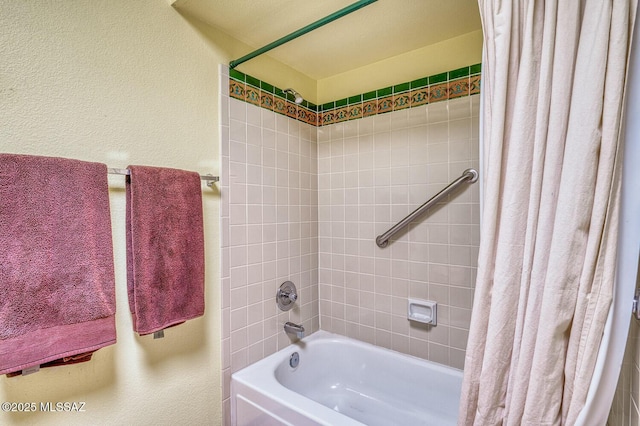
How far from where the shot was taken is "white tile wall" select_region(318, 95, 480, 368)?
1.59 meters

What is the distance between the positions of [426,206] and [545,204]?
0.87 metres

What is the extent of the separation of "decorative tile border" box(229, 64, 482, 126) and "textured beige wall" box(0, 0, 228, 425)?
0.67 feet

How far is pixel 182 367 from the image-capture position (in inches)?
51.8

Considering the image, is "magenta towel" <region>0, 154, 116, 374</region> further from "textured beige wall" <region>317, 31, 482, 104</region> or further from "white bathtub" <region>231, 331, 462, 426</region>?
"textured beige wall" <region>317, 31, 482, 104</region>

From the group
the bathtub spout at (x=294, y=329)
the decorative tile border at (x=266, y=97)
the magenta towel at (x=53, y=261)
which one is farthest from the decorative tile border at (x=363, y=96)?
the bathtub spout at (x=294, y=329)

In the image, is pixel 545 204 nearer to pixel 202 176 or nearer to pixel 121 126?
pixel 202 176

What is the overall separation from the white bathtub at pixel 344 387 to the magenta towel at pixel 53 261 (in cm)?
A: 73

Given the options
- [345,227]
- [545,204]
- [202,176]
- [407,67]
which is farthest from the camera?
[345,227]

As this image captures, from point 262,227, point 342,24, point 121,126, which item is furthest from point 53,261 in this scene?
point 342,24

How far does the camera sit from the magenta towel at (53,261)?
83 cm

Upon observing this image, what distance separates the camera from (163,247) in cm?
116

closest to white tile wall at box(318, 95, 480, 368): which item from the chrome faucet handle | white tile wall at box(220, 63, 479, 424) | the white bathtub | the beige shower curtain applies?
white tile wall at box(220, 63, 479, 424)

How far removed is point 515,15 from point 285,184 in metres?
1.30

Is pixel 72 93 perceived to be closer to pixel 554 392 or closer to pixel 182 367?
pixel 182 367
